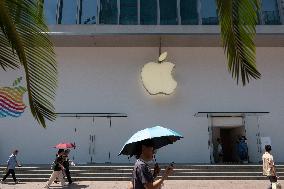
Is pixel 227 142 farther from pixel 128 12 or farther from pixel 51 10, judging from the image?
pixel 51 10

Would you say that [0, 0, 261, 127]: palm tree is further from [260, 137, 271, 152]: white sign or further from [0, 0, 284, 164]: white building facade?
[260, 137, 271, 152]: white sign

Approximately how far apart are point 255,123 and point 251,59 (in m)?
18.2

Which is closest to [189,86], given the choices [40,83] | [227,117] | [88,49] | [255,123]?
[227,117]

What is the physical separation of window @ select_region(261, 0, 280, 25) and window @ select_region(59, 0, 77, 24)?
11.5m

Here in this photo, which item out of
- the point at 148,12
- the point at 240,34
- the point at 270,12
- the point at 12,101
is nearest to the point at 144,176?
the point at 240,34

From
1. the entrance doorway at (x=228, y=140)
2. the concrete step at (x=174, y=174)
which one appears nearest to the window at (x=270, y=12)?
the entrance doorway at (x=228, y=140)

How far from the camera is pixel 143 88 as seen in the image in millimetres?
21719

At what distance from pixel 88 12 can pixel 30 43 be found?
18.7 meters

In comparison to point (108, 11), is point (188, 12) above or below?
below

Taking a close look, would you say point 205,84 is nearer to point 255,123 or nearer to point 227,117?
point 227,117

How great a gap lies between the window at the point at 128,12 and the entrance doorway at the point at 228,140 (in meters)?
8.21

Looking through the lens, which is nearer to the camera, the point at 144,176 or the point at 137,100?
the point at 144,176

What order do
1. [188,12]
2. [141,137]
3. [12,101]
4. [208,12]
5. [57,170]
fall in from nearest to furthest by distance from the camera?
1. [141,137]
2. [57,170]
3. [12,101]
4. [208,12]
5. [188,12]

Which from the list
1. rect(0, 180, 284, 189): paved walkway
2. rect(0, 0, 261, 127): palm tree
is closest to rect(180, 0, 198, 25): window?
rect(0, 180, 284, 189): paved walkway
